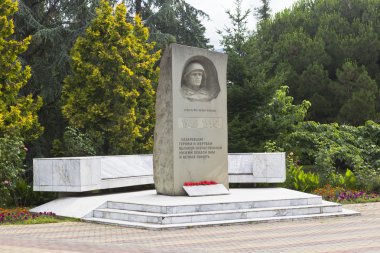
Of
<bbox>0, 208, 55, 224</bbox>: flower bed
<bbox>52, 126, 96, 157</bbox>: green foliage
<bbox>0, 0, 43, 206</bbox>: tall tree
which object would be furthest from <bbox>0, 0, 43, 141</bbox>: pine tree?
<bbox>0, 208, 55, 224</bbox>: flower bed

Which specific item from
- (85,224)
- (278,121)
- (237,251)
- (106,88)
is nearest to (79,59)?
(106,88)

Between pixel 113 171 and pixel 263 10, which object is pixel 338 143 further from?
pixel 263 10

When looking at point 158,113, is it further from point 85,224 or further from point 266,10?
point 266,10

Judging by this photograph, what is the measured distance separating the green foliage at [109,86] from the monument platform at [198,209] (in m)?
7.48

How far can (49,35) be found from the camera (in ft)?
73.9

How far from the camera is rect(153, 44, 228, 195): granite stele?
13.6 metres

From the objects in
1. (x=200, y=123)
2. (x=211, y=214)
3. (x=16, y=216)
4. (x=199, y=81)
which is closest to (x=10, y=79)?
(x=16, y=216)

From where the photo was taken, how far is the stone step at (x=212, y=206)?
459 inches

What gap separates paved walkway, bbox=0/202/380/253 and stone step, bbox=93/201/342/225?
1.44 ft

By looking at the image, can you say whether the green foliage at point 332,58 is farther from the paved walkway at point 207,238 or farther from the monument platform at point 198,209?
the paved walkway at point 207,238

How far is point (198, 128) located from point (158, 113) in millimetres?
1025

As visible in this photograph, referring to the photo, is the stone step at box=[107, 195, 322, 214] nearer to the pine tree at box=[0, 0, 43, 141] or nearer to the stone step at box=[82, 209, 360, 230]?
the stone step at box=[82, 209, 360, 230]

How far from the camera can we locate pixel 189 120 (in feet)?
45.5

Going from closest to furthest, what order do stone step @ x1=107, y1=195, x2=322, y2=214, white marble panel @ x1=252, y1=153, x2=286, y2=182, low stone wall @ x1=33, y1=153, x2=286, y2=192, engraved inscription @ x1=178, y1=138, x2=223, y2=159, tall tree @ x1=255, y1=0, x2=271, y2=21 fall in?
stone step @ x1=107, y1=195, x2=322, y2=214 → engraved inscription @ x1=178, y1=138, x2=223, y2=159 → low stone wall @ x1=33, y1=153, x2=286, y2=192 → white marble panel @ x1=252, y1=153, x2=286, y2=182 → tall tree @ x1=255, y1=0, x2=271, y2=21
